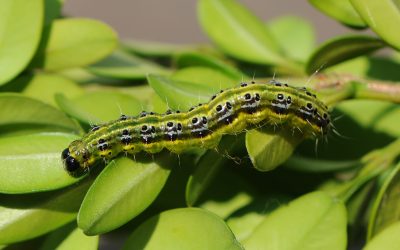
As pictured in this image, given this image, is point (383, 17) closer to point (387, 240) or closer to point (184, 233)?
point (387, 240)

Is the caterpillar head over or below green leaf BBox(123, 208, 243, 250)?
over

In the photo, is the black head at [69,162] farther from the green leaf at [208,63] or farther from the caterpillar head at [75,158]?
the green leaf at [208,63]

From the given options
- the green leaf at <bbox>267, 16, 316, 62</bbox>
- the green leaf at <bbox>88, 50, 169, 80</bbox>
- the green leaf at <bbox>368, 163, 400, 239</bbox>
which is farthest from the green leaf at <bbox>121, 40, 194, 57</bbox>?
the green leaf at <bbox>368, 163, 400, 239</bbox>

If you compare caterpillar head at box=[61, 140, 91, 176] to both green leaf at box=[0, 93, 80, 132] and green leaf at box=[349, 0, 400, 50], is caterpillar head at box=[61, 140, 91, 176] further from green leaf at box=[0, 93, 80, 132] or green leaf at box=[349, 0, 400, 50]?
green leaf at box=[349, 0, 400, 50]

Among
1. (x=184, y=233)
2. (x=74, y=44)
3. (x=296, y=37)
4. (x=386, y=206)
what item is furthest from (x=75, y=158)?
(x=296, y=37)

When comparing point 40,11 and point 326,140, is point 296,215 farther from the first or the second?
point 40,11

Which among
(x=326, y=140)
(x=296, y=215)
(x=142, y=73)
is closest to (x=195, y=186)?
(x=296, y=215)

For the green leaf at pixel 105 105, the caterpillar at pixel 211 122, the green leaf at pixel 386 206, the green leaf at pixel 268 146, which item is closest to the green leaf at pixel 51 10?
the green leaf at pixel 105 105

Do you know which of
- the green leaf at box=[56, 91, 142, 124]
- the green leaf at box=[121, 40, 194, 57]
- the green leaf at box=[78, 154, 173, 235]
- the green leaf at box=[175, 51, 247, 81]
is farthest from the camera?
the green leaf at box=[121, 40, 194, 57]
